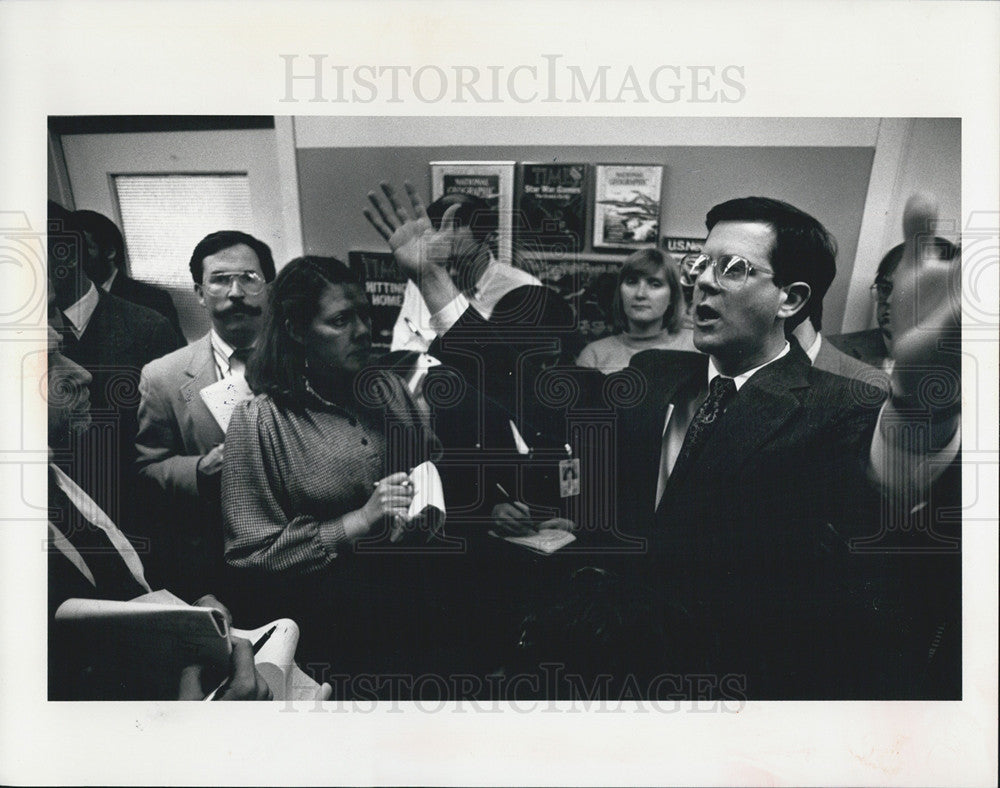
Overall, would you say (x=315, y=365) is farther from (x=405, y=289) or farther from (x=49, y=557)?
(x=49, y=557)

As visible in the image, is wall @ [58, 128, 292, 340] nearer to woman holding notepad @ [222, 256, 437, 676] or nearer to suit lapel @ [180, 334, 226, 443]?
woman holding notepad @ [222, 256, 437, 676]

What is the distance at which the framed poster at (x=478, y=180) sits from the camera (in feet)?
8.86

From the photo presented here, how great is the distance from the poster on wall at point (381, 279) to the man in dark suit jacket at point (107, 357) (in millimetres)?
580

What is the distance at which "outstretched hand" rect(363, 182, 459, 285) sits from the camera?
2.70 meters

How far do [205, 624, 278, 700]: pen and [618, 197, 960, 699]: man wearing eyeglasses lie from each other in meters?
1.08

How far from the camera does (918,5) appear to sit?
2703 mm

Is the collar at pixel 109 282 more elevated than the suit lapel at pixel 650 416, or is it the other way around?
the collar at pixel 109 282

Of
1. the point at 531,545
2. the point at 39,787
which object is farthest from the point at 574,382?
the point at 39,787

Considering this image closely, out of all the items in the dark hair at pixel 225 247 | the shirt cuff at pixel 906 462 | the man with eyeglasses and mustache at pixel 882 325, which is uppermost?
the dark hair at pixel 225 247

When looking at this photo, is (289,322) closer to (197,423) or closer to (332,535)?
(197,423)

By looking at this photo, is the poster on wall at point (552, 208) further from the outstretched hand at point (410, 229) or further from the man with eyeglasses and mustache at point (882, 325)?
the man with eyeglasses and mustache at point (882, 325)

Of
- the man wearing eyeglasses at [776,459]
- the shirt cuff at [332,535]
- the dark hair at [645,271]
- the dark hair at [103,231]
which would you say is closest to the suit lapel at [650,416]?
the man wearing eyeglasses at [776,459]

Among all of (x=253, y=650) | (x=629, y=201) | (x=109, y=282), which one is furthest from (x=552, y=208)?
(x=253, y=650)

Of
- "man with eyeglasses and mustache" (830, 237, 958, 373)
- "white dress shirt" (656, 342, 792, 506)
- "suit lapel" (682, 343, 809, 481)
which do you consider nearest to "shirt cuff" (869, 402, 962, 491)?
"man with eyeglasses and mustache" (830, 237, 958, 373)
